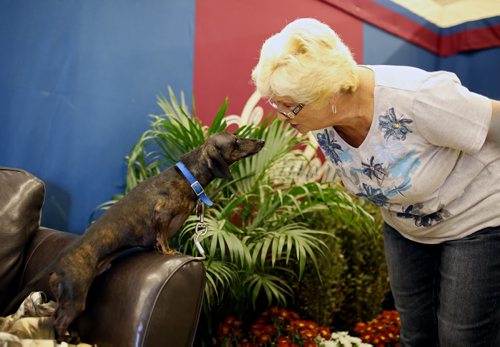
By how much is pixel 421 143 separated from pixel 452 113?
133 mm

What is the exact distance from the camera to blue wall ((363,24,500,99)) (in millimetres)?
4316

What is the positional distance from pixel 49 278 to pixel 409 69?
1.20m

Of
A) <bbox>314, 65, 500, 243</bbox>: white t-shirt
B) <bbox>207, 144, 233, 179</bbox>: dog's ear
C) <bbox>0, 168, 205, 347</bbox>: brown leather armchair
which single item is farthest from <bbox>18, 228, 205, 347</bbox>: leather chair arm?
<bbox>314, 65, 500, 243</bbox>: white t-shirt

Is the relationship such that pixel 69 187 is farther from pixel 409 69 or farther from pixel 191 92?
pixel 409 69

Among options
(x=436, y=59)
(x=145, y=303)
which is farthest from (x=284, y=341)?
(x=436, y=59)

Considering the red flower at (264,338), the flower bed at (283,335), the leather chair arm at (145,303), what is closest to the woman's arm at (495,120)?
the leather chair arm at (145,303)

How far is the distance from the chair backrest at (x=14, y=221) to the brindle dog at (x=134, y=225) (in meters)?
0.21

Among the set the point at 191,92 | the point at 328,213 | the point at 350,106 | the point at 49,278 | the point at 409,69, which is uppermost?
the point at 409,69

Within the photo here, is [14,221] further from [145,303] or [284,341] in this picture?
[284,341]

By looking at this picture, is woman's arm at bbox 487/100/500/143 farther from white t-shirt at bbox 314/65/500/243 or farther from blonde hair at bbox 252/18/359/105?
blonde hair at bbox 252/18/359/105

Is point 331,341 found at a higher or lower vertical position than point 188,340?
lower

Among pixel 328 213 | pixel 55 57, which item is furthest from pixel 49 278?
pixel 328 213

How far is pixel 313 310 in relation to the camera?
2932 mm

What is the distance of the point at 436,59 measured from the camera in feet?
16.8
